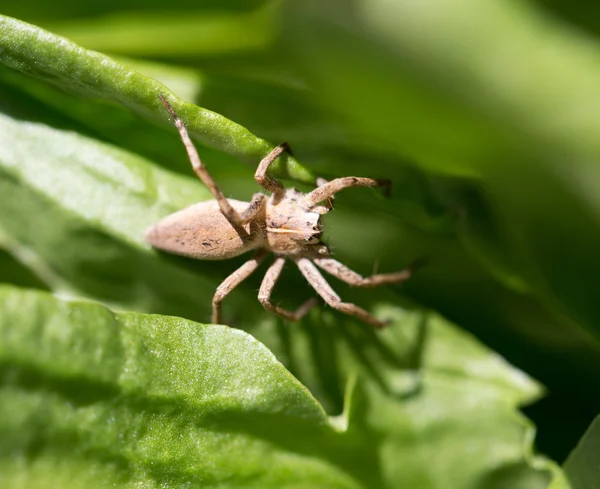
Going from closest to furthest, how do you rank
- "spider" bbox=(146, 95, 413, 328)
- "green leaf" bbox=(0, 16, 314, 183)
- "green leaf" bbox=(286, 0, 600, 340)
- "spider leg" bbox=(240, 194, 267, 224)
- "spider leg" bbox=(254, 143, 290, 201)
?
"green leaf" bbox=(286, 0, 600, 340) → "green leaf" bbox=(0, 16, 314, 183) → "spider leg" bbox=(254, 143, 290, 201) → "spider" bbox=(146, 95, 413, 328) → "spider leg" bbox=(240, 194, 267, 224)

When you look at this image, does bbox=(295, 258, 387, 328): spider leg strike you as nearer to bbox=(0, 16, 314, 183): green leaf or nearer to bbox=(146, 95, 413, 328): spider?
bbox=(146, 95, 413, 328): spider

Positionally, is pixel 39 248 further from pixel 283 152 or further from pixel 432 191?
pixel 432 191

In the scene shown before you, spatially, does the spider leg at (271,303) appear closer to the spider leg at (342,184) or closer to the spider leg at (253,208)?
the spider leg at (253,208)

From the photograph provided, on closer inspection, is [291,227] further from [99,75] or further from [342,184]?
[99,75]

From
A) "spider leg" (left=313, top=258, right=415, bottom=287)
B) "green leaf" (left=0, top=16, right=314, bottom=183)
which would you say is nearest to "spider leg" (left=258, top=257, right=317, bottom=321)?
"spider leg" (left=313, top=258, right=415, bottom=287)

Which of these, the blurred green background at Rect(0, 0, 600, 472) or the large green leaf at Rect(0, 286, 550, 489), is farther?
the large green leaf at Rect(0, 286, 550, 489)

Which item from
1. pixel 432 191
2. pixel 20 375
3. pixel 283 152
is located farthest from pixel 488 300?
pixel 20 375
